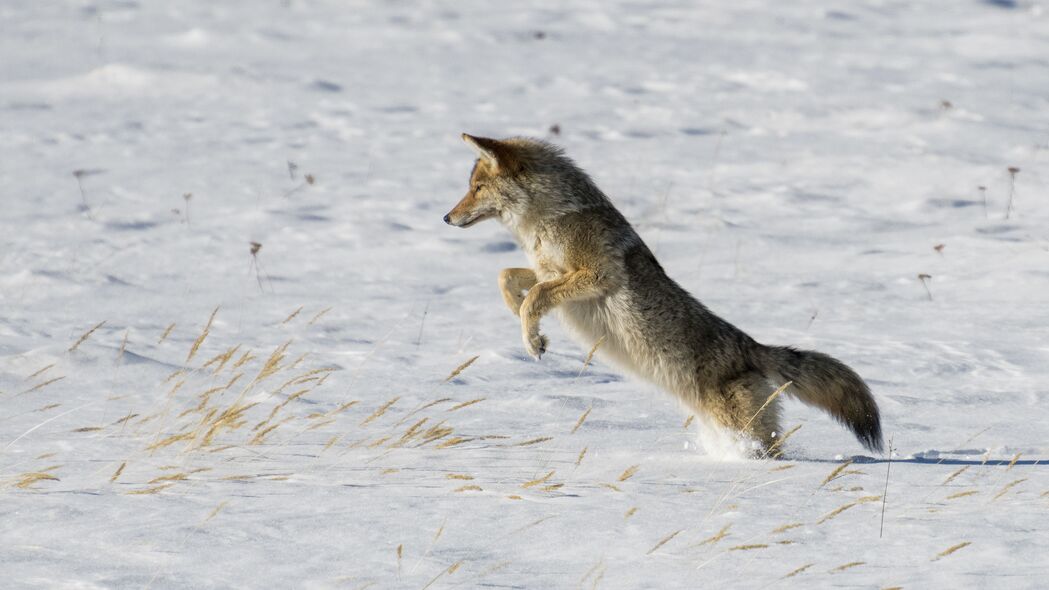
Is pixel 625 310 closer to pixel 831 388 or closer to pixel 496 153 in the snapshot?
pixel 831 388

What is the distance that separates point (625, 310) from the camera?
598 cm

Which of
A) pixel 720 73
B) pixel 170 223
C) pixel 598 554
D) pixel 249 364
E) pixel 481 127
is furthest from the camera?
pixel 720 73

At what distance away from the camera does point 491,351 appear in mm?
7434

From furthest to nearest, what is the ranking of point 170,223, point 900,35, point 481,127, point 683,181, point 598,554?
point 900,35
point 481,127
point 683,181
point 170,223
point 598,554

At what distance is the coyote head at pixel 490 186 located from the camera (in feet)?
21.1

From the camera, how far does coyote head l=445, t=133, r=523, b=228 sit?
6.43m

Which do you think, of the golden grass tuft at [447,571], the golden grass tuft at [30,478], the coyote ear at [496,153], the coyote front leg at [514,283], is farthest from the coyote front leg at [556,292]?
the golden grass tuft at [447,571]

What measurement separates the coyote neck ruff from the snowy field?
270 mm

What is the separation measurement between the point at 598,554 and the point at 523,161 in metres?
3.23

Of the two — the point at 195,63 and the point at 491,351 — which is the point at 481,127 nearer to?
the point at 195,63

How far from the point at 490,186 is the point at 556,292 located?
0.81 m

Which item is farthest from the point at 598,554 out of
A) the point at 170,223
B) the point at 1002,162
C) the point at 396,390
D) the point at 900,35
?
the point at 900,35

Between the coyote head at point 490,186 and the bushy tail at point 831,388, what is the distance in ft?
5.09

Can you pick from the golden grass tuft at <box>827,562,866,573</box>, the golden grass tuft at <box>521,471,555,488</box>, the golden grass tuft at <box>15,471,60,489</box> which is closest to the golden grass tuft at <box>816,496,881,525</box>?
the golden grass tuft at <box>827,562,866,573</box>
